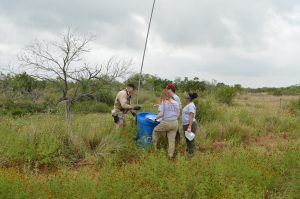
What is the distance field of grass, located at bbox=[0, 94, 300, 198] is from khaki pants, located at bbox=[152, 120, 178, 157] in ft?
0.85

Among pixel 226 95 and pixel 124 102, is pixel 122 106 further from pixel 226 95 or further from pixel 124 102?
pixel 226 95

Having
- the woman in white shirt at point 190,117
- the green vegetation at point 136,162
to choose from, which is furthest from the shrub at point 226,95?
the woman in white shirt at point 190,117

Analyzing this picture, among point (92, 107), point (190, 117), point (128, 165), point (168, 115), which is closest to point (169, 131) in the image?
point (168, 115)

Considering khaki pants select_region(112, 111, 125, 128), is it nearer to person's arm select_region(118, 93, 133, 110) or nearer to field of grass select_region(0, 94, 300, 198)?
field of grass select_region(0, 94, 300, 198)

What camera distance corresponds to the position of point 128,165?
21.5 feet

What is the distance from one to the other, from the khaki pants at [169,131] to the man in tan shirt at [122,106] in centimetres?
67

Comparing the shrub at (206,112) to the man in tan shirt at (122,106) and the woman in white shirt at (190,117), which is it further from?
the man in tan shirt at (122,106)

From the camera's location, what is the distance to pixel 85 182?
16.8 ft

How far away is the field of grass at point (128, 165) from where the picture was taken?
504cm

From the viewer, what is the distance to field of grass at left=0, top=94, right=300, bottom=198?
5035mm

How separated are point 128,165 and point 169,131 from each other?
72.6 inches

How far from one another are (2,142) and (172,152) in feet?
11.6

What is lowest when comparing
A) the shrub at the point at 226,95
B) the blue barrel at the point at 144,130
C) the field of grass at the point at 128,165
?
the field of grass at the point at 128,165

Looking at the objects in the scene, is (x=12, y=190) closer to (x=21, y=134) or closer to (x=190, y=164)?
(x=190, y=164)
